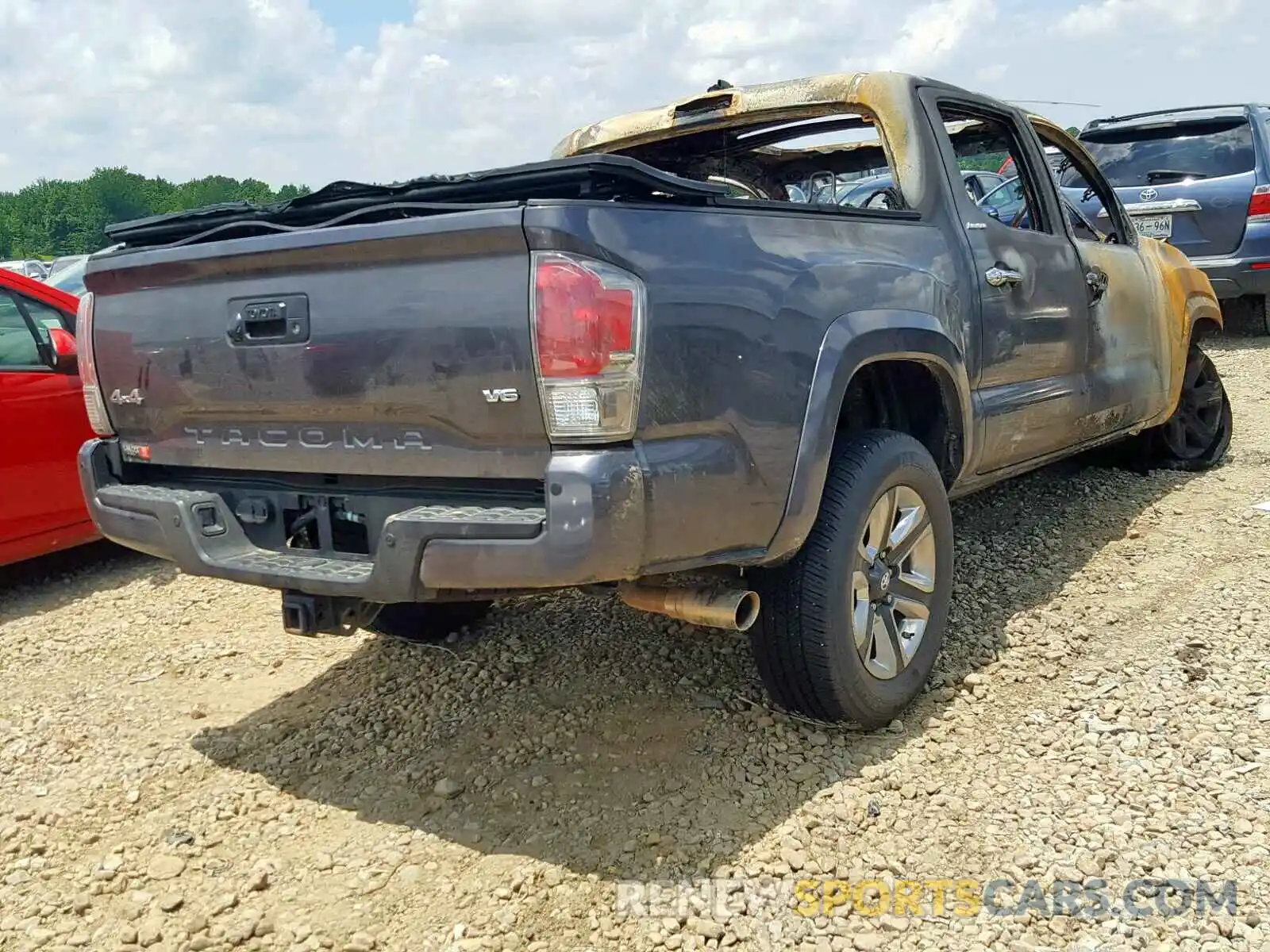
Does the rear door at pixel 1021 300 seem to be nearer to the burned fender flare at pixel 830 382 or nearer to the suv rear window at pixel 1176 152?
the burned fender flare at pixel 830 382

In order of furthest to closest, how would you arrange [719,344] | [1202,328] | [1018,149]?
1. [1202,328]
2. [1018,149]
3. [719,344]

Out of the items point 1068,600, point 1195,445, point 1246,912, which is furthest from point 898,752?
point 1195,445

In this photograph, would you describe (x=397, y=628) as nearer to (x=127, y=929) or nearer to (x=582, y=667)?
(x=582, y=667)

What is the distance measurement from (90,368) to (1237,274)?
27.6ft

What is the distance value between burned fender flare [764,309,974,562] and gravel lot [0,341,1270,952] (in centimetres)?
73

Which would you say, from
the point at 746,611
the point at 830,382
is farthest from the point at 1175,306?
the point at 746,611

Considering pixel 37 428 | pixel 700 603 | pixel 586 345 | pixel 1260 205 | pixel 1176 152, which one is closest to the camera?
pixel 586 345

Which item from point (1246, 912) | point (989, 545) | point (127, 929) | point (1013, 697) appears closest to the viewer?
point (1246, 912)

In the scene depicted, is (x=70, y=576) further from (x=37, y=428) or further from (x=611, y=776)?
(x=611, y=776)

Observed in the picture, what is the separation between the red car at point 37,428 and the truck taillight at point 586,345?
3379mm

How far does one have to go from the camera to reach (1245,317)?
9.83 m

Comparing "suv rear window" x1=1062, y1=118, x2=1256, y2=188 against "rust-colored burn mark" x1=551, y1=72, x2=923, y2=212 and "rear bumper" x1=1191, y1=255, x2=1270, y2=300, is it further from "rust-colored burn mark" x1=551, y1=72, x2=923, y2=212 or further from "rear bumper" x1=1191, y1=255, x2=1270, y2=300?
"rust-colored burn mark" x1=551, y1=72, x2=923, y2=212

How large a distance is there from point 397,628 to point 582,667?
0.70 m

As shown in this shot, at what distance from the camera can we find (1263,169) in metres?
8.62
